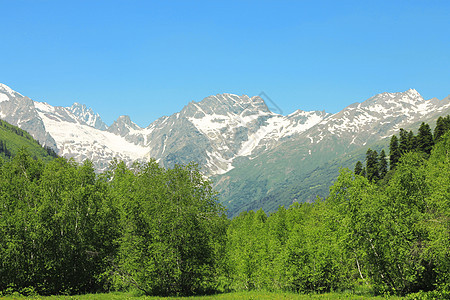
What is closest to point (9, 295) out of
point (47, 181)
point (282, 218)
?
point (47, 181)

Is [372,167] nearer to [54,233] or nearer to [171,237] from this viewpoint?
[171,237]

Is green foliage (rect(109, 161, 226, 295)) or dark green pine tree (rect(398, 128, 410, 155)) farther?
dark green pine tree (rect(398, 128, 410, 155))

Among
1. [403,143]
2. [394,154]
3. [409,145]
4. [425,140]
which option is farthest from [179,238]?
[403,143]

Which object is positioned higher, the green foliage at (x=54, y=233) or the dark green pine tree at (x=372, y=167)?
the dark green pine tree at (x=372, y=167)

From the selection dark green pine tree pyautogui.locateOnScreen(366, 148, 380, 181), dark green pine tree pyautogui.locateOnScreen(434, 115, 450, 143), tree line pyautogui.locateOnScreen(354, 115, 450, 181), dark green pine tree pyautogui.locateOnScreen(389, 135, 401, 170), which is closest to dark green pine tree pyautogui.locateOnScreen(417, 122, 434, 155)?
tree line pyautogui.locateOnScreen(354, 115, 450, 181)

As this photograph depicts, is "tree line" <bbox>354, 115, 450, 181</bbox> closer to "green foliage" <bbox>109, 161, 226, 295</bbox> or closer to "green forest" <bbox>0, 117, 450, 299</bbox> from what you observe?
"green forest" <bbox>0, 117, 450, 299</bbox>

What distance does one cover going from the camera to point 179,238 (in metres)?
43.4

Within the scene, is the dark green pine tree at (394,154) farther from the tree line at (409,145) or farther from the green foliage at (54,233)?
the green foliage at (54,233)

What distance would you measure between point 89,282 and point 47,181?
14.4 m

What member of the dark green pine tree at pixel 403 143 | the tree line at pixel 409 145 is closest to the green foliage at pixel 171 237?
the tree line at pixel 409 145

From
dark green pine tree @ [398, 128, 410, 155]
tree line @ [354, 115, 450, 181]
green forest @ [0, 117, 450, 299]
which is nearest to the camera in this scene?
green forest @ [0, 117, 450, 299]

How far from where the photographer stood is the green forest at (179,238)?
1443 inches

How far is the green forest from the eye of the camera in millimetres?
36656

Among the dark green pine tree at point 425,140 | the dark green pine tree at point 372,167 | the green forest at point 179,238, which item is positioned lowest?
the green forest at point 179,238
